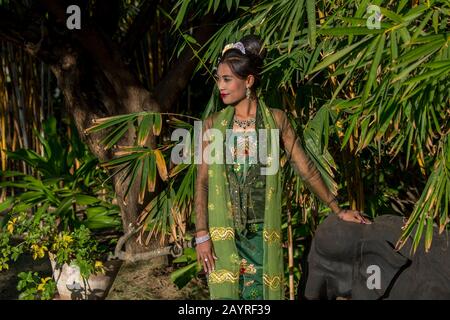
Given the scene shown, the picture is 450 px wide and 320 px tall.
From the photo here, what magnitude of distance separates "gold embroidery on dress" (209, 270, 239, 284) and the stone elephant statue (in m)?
0.57

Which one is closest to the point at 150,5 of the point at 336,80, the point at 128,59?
the point at 128,59

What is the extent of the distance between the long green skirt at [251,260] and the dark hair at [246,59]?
0.53 m

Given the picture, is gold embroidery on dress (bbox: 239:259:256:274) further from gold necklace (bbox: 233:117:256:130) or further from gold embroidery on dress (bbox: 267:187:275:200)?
gold necklace (bbox: 233:117:256:130)

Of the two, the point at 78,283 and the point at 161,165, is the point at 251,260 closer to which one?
the point at 161,165

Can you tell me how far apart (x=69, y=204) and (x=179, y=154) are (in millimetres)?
1139

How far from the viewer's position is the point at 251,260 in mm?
2930

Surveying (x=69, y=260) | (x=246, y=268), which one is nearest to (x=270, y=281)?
→ (x=246, y=268)

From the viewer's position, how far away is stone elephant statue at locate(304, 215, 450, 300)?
3.08 m

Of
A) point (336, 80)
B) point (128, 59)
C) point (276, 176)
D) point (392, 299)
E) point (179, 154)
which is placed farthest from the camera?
point (128, 59)

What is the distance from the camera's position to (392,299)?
3158 millimetres

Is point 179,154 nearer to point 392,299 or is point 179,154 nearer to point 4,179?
point 392,299

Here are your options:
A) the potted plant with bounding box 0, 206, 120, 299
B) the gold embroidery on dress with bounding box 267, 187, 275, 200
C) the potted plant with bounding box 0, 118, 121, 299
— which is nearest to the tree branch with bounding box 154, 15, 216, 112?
the potted plant with bounding box 0, 118, 121, 299

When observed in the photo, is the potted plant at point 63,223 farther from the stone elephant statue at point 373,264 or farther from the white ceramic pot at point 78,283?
the stone elephant statue at point 373,264

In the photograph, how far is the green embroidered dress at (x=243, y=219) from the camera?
2871mm
